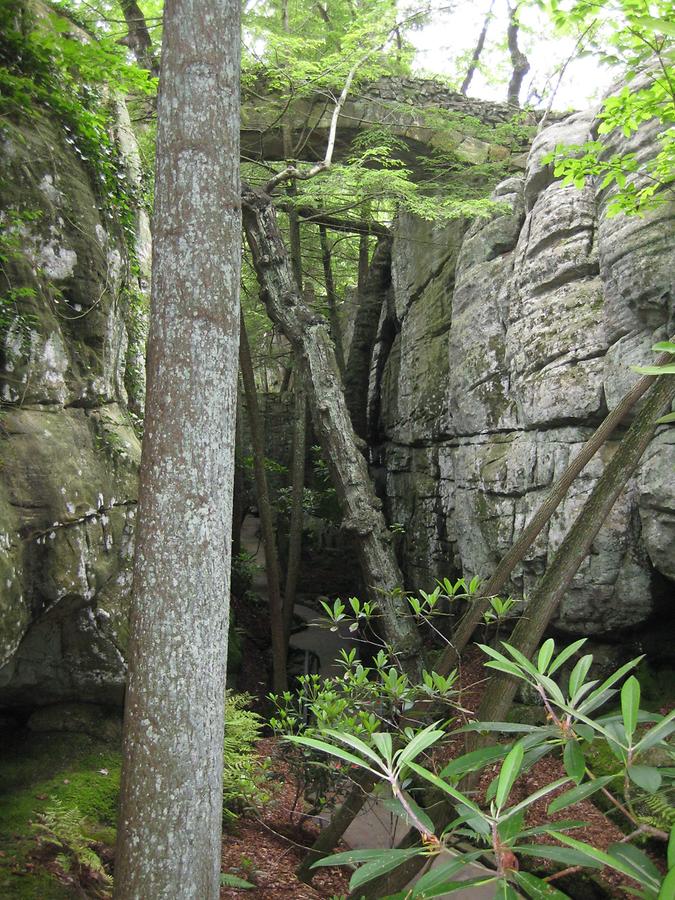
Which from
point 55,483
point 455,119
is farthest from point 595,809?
point 455,119

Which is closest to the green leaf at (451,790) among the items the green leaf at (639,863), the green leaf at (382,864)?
the green leaf at (382,864)

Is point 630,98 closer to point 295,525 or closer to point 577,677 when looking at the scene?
point 577,677

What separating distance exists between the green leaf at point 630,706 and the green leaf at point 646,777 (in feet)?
0.24

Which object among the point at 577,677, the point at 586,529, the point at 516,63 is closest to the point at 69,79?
the point at 586,529

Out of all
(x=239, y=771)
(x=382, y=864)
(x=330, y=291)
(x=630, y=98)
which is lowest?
(x=239, y=771)

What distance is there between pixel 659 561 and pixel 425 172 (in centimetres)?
819

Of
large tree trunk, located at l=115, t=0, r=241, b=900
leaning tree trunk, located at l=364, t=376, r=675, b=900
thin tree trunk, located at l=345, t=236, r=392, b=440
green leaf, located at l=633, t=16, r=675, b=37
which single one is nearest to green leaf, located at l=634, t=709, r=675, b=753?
green leaf, located at l=633, t=16, r=675, b=37

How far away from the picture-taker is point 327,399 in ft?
25.6

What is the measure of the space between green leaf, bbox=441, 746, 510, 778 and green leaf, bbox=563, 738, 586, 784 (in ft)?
0.52

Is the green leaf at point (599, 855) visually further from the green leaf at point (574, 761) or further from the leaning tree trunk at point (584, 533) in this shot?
the leaning tree trunk at point (584, 533)

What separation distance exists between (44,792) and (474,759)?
3.93 meters

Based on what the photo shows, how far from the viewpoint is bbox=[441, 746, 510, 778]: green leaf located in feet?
5.19

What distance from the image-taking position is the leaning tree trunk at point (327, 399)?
7672 millimetres

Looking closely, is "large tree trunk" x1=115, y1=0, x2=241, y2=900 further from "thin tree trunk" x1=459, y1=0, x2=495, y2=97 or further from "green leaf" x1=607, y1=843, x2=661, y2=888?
"thin tree trunk" x1=459, y1=0, x2=495, y2=97
